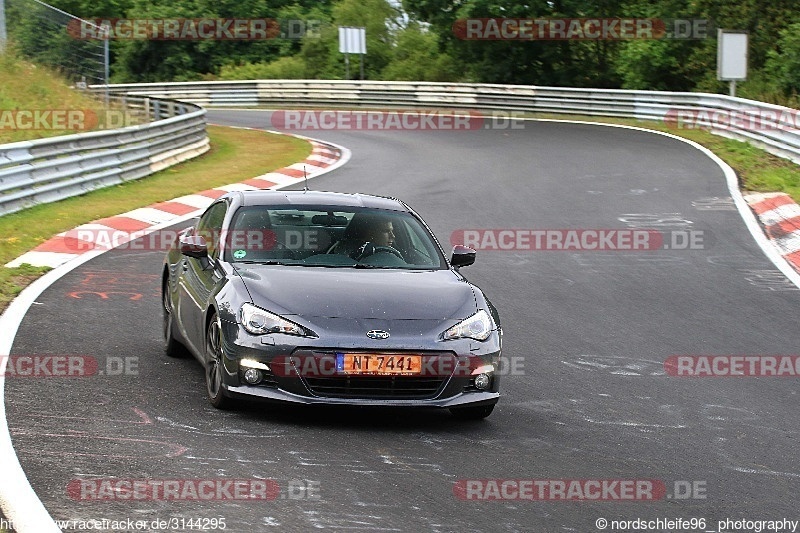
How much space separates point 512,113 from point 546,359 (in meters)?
27.3

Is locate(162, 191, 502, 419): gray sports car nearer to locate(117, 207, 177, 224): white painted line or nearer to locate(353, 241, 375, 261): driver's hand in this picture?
locate(353, 241, 375, 261): driver's hand

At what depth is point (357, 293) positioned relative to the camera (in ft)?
26.8

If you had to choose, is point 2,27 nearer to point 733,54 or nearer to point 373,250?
point 733,54

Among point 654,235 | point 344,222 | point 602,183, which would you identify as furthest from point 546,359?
point 602,183

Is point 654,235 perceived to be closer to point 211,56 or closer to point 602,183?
point 602,183
